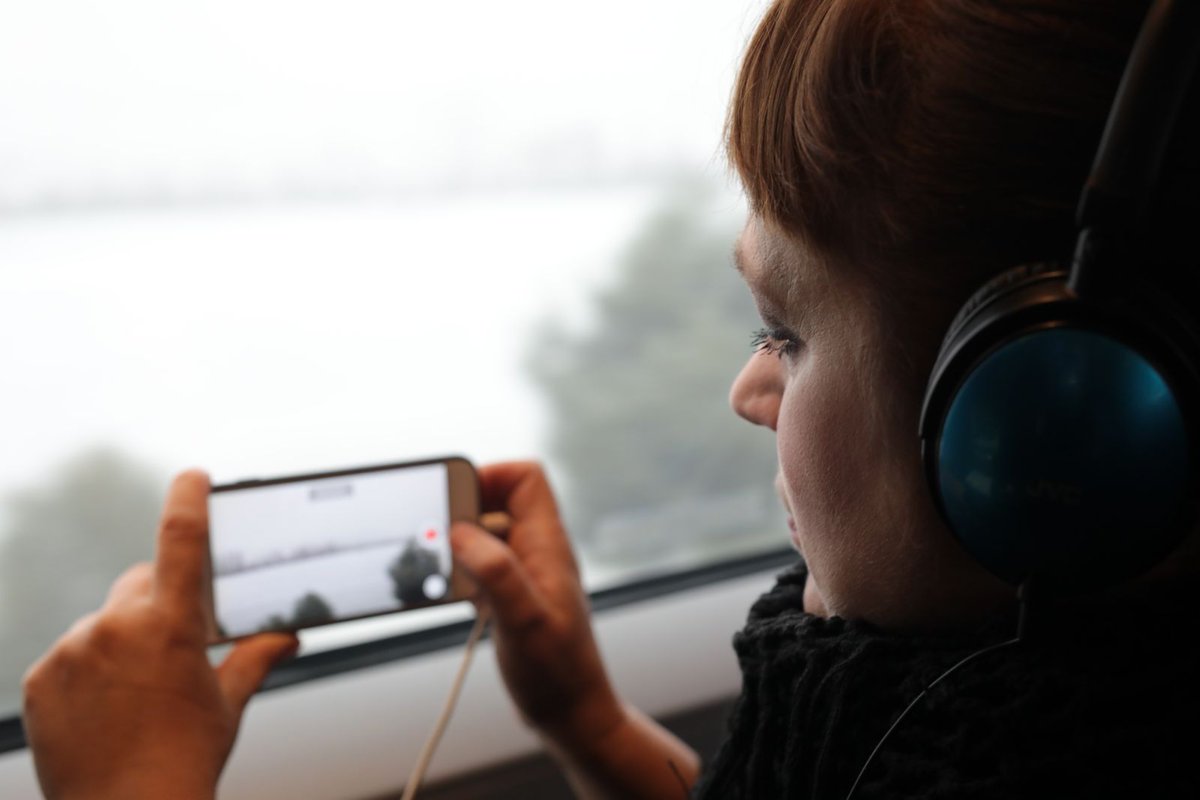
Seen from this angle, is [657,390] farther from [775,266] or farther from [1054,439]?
[1054,439]

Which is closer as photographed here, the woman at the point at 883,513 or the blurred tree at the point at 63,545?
the woman at the point at 883,513

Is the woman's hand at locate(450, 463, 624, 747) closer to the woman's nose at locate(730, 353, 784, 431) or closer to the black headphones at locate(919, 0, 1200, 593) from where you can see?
the woman's nose at locate(730, 353, 784, 431)

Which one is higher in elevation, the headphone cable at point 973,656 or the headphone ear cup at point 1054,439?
the headphone ear cup at point 1054,439

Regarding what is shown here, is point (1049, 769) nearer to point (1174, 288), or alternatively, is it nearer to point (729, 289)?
point (1174, 288)

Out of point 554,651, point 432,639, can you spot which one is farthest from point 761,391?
point 432,639

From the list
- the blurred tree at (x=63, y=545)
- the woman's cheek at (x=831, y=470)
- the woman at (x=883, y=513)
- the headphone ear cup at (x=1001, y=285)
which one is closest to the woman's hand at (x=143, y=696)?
the woman at (x=883, y=513)

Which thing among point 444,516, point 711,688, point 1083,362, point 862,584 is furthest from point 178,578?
point 711,688

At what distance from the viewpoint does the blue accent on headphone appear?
0.38 m

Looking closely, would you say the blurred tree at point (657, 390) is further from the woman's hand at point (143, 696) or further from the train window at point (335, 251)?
the woman's hand at point (143, 696)

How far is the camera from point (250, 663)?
73cm

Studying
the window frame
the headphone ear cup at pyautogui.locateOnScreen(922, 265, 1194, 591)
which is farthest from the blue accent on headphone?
the window frame

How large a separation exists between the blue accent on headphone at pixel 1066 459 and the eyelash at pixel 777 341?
136 mm

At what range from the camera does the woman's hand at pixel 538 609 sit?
31.3 inches

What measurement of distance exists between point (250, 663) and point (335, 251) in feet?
1.53
